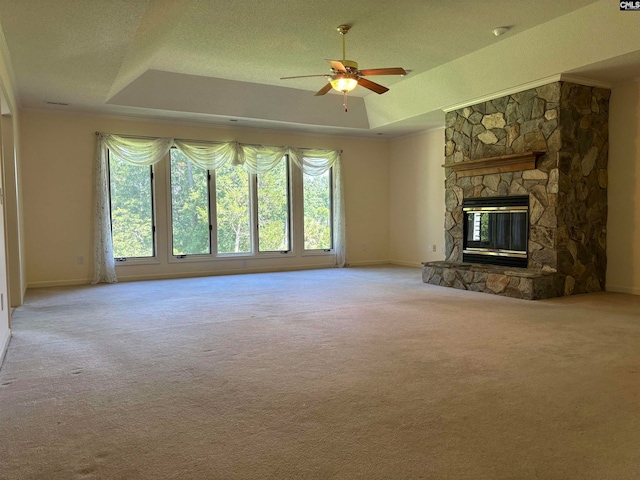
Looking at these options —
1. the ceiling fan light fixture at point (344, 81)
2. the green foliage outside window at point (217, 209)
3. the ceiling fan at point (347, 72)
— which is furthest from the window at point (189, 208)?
the ceiling fan light fixture at point (344, 81)

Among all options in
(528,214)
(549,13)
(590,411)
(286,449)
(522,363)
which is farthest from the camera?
(528,214)

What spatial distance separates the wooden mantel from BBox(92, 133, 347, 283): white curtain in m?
2.72

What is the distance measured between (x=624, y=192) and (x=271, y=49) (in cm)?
478

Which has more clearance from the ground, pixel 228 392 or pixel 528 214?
pixel 528 214

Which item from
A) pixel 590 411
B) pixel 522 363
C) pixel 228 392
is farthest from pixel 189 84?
pixel 590 411

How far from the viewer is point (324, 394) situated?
2.52 metres

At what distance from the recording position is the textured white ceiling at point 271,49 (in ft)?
13.5

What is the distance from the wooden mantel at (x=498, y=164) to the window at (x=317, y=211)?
2.82 m

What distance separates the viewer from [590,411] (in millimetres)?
2268

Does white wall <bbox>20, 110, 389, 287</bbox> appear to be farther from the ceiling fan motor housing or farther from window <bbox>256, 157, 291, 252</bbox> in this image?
the ceiling fan motor housing

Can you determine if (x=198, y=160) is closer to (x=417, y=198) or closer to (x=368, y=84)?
(x=368, y=84)

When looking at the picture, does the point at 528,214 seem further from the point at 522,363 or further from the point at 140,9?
the point at 140,9

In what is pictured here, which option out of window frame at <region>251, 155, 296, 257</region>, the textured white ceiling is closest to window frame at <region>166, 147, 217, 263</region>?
window frame at <region>251, 155, 296, 257</region>

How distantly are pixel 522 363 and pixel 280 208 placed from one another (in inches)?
240
